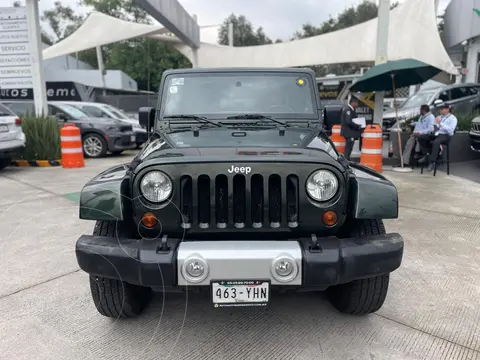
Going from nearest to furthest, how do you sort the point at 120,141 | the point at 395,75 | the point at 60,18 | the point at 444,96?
the point at 395,75
the point at 120,141
the point at 444,96
the point at 60,18

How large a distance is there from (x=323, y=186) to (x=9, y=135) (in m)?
7.92

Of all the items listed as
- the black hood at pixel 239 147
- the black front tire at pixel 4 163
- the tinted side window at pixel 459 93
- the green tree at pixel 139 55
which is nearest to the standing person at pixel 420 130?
the tinted side window at pixel 459 93

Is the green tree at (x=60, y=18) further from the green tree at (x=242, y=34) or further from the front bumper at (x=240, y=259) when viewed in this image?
the front bumper at (x=240, y=259)

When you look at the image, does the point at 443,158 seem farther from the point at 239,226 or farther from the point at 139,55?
the point at 139,55

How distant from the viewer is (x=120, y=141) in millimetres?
A: 11086

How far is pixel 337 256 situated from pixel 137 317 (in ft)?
5.10

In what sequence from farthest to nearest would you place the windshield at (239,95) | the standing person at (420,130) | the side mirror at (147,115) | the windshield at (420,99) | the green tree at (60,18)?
the green tree at (60,18), the windshield at (420,99), the standing person at (420,130), the side mirror at (147,115), the windshield at (239,95)

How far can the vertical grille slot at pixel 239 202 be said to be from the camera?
247cm

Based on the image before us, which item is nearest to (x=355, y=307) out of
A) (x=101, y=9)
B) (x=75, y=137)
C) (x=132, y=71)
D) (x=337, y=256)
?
(x=337, y=256)

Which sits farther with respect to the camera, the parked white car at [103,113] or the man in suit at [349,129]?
the parked white car at [103,113]

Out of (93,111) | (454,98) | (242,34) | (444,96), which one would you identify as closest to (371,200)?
(93,111)

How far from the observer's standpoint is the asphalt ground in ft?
8.52

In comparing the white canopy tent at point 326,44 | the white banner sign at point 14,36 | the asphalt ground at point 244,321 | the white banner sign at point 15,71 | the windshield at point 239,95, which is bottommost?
the asphalt ground at point 244,321

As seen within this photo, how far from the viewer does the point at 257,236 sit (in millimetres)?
2541
